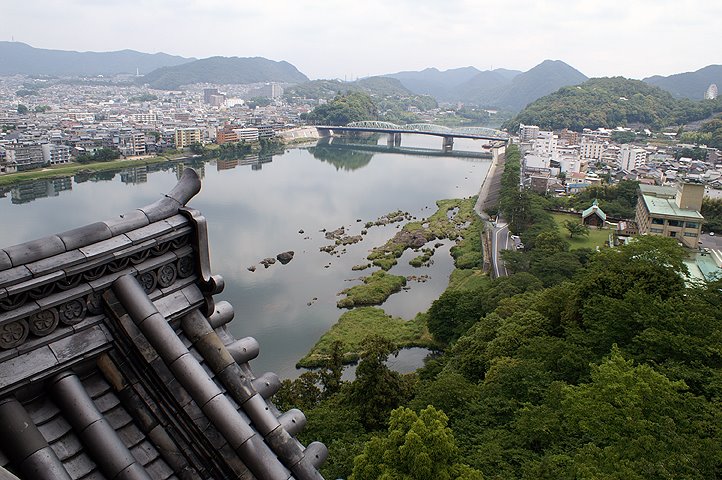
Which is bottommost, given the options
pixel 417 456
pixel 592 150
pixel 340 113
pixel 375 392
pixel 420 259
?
pixel 420 259

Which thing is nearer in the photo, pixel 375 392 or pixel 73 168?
pixel 375 392

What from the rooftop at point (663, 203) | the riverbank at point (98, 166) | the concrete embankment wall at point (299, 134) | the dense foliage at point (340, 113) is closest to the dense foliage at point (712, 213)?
the rooftop at point (663, 203)

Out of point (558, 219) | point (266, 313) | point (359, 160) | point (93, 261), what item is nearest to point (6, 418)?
point (93, 261)

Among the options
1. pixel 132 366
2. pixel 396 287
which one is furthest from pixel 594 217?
pixel 132 366

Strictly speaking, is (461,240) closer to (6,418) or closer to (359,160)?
(6,418)

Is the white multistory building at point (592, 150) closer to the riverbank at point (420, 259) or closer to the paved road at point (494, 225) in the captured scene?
the paved road at point (494, 225)

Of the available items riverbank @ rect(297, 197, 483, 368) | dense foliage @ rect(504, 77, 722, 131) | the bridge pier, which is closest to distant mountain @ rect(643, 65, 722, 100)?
dense foliage @ rect(504, 77, 722, 131)

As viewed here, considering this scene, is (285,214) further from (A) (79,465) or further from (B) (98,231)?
(A) (79,465)
